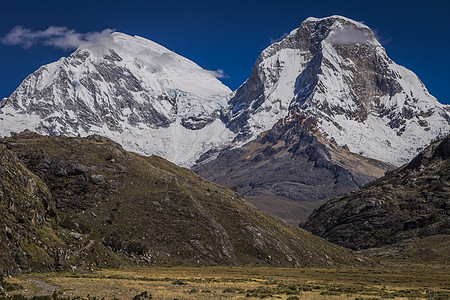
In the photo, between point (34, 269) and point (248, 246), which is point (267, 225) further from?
point (34, 269)

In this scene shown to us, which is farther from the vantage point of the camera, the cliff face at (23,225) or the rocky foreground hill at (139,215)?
the rocky foreground hill at (139,215)

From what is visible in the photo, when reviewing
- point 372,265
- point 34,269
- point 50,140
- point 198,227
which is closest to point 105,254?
point 34,269

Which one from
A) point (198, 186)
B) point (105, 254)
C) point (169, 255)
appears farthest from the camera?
point (198, 186)

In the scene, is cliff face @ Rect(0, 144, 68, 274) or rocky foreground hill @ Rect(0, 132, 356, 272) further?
rocky foreground hill @ Rect(0, 132, 356, 272)

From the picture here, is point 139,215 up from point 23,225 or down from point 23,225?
up

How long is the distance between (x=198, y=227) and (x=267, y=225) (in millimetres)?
27335

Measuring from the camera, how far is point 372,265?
160 meters

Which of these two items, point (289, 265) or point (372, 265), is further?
point (372, 265)

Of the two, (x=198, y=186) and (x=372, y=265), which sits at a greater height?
(x=198, y=186)

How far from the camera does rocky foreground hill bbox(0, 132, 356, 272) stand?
10162cm

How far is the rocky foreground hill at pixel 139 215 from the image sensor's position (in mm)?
101625

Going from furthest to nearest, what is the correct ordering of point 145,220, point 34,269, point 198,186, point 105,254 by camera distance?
1. point 198,186
2. point 145,220
3. point 105,254
4. point 34,269

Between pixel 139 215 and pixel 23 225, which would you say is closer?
pixel 23 225

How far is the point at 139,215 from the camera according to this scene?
125 metres
